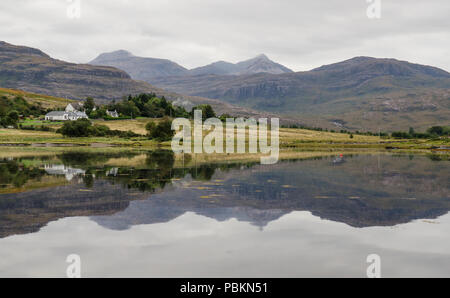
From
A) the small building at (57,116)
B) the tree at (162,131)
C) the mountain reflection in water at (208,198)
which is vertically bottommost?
the mountain reflection in water at (208,198)

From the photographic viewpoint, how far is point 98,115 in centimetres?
18488

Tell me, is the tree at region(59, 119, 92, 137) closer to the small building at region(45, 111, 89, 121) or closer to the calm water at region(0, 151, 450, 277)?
the small building at region(45, 111, 89, 121)

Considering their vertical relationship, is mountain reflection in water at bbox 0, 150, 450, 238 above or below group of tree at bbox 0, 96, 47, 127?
below

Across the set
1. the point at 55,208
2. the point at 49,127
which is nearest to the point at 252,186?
the point at 55,208

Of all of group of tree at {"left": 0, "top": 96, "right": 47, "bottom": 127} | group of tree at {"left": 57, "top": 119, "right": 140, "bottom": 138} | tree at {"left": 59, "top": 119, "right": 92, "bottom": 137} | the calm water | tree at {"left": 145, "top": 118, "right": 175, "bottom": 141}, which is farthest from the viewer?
group of tree at {"left": 0, "top": 96, "right": 47, "bottom": 127}

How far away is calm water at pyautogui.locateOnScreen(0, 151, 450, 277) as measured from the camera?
13.5 meters

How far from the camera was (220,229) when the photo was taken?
60.9 ft

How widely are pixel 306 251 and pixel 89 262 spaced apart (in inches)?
306

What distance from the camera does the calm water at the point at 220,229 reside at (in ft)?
44.2

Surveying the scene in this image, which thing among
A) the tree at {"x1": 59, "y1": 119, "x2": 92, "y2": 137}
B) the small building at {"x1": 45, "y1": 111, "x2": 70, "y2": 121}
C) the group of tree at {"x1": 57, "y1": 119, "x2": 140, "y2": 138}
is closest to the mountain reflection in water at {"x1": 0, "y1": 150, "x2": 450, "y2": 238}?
the tree at {"x1": 59, "y1": 119, "x2": 92, "y2": 137}

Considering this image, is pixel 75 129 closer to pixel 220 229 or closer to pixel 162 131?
pixel 162 131

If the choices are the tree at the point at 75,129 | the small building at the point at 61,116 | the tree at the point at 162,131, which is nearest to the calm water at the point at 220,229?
the tree at the point at 162,131

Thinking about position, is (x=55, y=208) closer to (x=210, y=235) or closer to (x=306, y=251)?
(x=210, y=235)

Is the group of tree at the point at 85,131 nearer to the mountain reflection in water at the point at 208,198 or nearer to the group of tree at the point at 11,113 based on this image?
the group of tree at the point at 11,113
